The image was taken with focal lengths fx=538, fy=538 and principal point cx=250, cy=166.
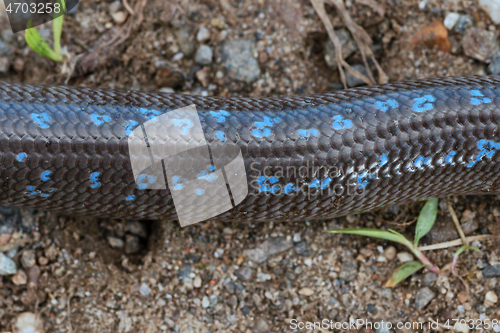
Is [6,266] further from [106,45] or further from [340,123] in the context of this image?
[340,123]

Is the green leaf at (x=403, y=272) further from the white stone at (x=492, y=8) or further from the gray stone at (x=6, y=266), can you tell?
the gray stone at (x=6, y=266)

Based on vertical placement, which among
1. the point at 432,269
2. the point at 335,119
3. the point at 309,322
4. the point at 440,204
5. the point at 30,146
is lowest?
the point at 309,322

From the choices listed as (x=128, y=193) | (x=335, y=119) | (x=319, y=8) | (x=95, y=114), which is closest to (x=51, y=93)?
(x=95, y=114)

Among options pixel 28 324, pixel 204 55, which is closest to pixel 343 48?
pixel 204 55

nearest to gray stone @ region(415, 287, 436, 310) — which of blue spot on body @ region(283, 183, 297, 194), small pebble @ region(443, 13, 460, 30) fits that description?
blue spot on body @ region(283, 183, 297, 194)

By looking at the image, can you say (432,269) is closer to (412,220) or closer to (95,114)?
(412,220)
